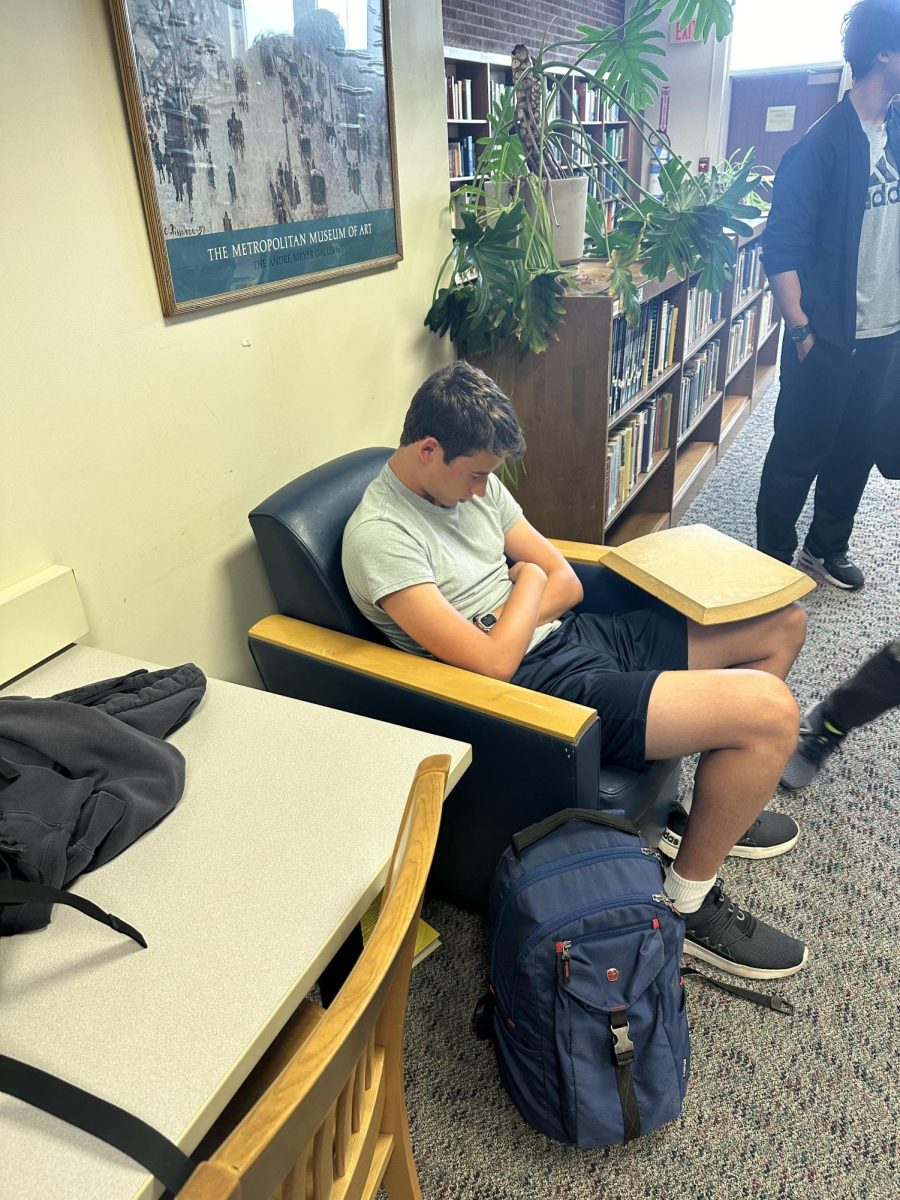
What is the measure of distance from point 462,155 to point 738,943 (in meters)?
4.88

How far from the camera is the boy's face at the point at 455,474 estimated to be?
5.01ft

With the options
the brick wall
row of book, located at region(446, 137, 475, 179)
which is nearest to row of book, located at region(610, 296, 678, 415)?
row of book, located at region(446, 137, 475, 179)

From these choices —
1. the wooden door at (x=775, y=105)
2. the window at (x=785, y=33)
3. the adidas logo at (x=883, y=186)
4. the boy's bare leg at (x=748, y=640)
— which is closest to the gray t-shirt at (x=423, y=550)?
the boy's bare leg at (x=748, y=640)

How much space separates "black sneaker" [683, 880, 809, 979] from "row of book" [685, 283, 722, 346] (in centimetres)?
218

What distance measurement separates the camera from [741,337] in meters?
4.30

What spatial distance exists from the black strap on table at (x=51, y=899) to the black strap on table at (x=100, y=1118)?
0.45 feet

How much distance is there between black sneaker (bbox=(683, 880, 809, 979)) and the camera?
60.7 inches

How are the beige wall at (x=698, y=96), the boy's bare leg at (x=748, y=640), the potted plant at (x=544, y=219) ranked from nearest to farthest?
the boy's bare leg at (x=748, y=640), the potted plant at (x=544, y=219), the beige wall at (x=698, y=96)

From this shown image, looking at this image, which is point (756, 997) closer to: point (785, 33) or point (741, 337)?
point (741, 337)

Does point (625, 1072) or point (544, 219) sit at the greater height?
point (544, 219)

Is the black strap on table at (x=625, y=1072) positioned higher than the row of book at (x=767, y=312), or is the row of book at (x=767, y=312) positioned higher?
the row of book at (x=767, y=312)

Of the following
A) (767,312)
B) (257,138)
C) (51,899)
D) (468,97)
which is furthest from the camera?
(468,97)

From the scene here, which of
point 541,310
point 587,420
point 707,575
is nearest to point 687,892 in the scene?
point 707,575

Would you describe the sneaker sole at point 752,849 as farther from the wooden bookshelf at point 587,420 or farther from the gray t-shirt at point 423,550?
the wooden bookshelf at point 587,420
